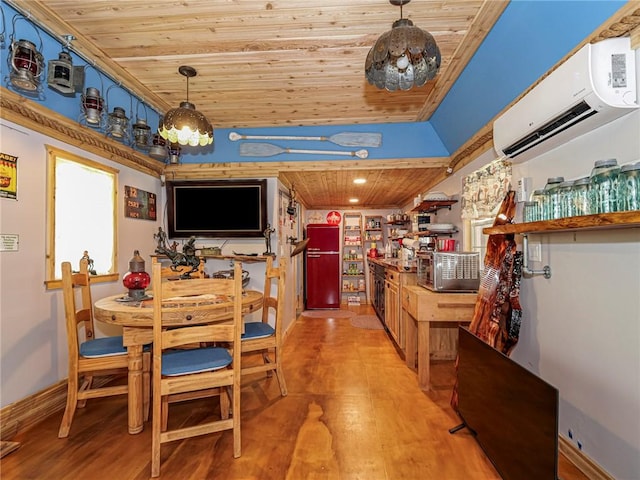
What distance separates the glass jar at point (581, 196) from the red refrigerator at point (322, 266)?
5.04m

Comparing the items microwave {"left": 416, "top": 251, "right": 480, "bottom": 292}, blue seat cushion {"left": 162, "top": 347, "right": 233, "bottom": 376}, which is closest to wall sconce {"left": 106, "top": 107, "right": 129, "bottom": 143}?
blue seat cushion {"left": 162, "top": 347, "right": 233, "bottom": 376}

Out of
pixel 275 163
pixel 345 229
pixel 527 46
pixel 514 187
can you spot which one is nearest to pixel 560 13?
pixel 527 46

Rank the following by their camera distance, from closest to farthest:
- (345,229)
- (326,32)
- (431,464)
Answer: (431,464), (326,32), (345,229)

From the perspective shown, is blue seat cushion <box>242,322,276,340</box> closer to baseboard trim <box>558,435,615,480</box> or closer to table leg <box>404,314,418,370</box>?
table leg <box>404,314,418,370</box>

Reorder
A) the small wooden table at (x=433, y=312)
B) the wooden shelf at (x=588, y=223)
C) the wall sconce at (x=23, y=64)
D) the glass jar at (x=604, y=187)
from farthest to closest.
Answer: the small wooden table at (x=433, y=312) → the wall sconce at (x=23, y=64) → the glass jar at (x=604, y=187) → the wooden shelf at (x=588, y=223)

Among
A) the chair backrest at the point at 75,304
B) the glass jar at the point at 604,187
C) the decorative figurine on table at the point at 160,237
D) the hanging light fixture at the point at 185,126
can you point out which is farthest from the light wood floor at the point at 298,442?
the hanging light fixture at the point at 185,126

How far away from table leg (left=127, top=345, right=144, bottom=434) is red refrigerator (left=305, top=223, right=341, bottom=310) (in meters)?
4.41

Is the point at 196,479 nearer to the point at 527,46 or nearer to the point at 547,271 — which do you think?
the point at 547,271

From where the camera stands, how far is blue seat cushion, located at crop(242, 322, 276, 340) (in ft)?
8.35

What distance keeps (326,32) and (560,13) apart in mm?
1315

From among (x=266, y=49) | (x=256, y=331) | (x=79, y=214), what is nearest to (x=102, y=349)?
(x=256, y=331)

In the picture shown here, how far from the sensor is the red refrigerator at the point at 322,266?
6.34 m

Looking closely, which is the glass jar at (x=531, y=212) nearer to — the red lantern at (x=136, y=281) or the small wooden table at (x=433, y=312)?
the small wooden table at (x=433, y=312)

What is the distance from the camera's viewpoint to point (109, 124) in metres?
2.58
